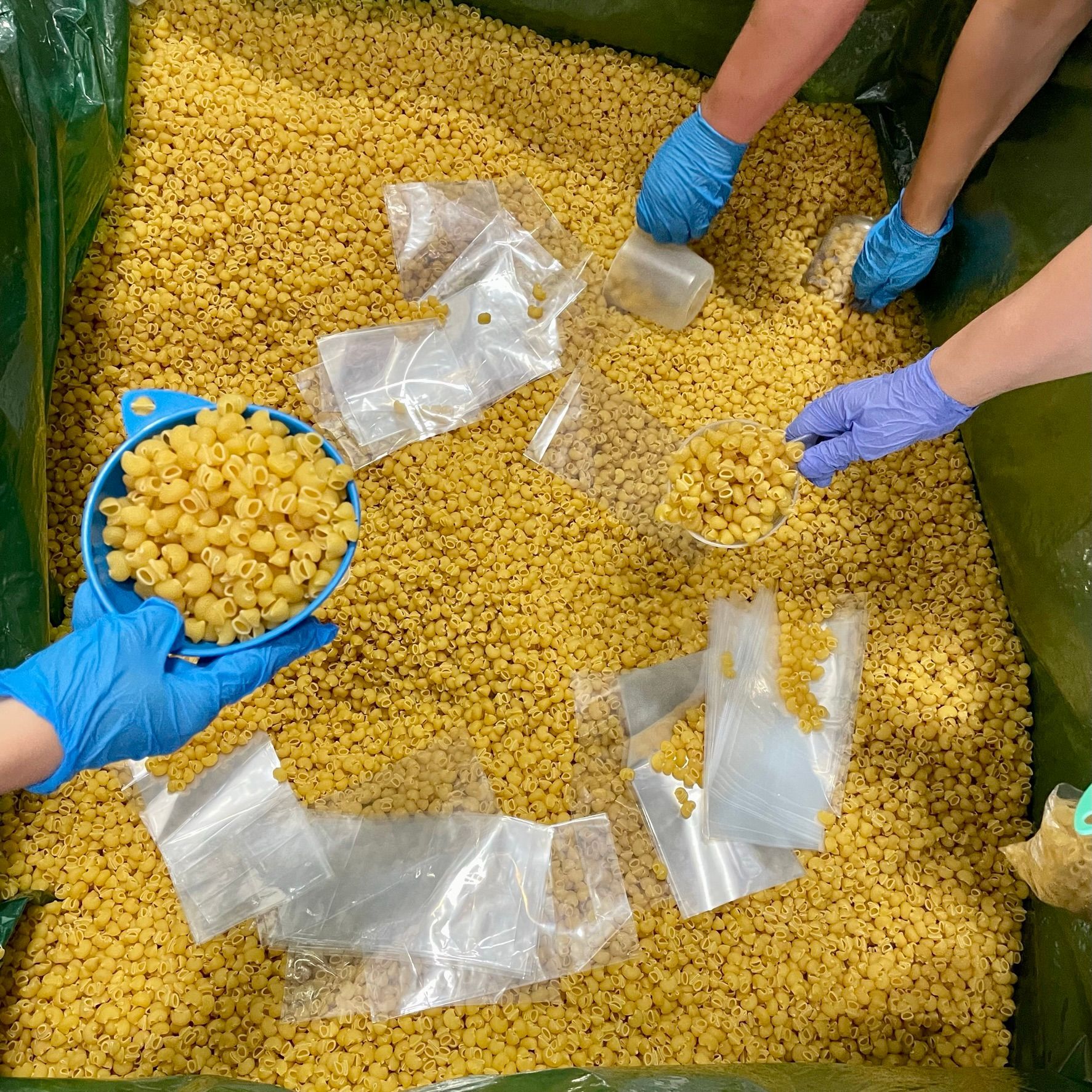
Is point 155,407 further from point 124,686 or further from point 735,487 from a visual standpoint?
point 735,487

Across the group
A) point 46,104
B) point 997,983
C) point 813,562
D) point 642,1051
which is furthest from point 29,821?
point 997,983

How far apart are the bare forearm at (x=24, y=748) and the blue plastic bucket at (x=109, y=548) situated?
248 mm

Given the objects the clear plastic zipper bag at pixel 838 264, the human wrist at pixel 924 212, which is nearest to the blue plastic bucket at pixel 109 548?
the clear plastic zipper bag at pixel 838 264

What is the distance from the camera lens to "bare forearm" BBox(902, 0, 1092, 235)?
83.3 inches

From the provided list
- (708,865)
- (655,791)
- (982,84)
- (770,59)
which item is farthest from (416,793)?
(982,84)

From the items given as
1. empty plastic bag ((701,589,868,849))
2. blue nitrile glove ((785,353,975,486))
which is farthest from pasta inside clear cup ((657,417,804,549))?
empty plastic bag ((701,589,868,849))

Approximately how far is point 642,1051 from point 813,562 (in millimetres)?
1449

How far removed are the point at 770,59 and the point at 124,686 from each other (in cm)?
232

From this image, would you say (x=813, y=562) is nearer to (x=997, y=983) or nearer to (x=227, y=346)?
(x=997, y=983)

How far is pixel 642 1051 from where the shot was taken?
6.78 feet

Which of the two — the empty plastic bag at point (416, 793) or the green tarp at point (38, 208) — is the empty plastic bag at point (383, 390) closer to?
the green tarp at point (38, 208)

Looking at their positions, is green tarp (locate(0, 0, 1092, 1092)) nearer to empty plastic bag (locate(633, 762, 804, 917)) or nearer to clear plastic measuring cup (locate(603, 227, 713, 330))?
empty plastic bag (locate(633, 762, 804, 917))

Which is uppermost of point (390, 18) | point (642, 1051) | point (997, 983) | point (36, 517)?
point (390, 18)

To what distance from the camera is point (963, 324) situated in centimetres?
260
